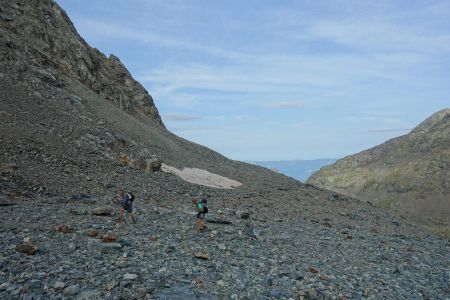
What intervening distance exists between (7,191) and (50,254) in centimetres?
1069

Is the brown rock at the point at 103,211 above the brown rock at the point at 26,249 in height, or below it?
above

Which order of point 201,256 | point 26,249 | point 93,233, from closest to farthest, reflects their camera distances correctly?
1. point 26,249
2. point 201,256
3. point 93,233

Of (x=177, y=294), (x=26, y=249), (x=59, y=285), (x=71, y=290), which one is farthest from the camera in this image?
(x=26, y=249)

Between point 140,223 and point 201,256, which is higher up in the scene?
point 140,223

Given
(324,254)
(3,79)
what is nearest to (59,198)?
(324,254)

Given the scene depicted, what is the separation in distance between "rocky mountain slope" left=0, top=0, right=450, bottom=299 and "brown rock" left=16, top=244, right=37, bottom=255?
0.04m

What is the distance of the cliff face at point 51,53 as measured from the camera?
4516 cm

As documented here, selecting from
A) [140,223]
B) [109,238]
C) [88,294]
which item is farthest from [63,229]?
[88,294]

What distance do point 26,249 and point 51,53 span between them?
151 feet

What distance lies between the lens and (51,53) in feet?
176

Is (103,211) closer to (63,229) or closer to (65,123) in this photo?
(63,229)

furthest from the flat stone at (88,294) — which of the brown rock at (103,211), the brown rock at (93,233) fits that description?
the brown rock at (103,211)

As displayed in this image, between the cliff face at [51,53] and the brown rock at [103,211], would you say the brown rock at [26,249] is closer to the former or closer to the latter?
the brown rock at [103,211]

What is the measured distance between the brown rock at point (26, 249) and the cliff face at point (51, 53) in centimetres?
3284
